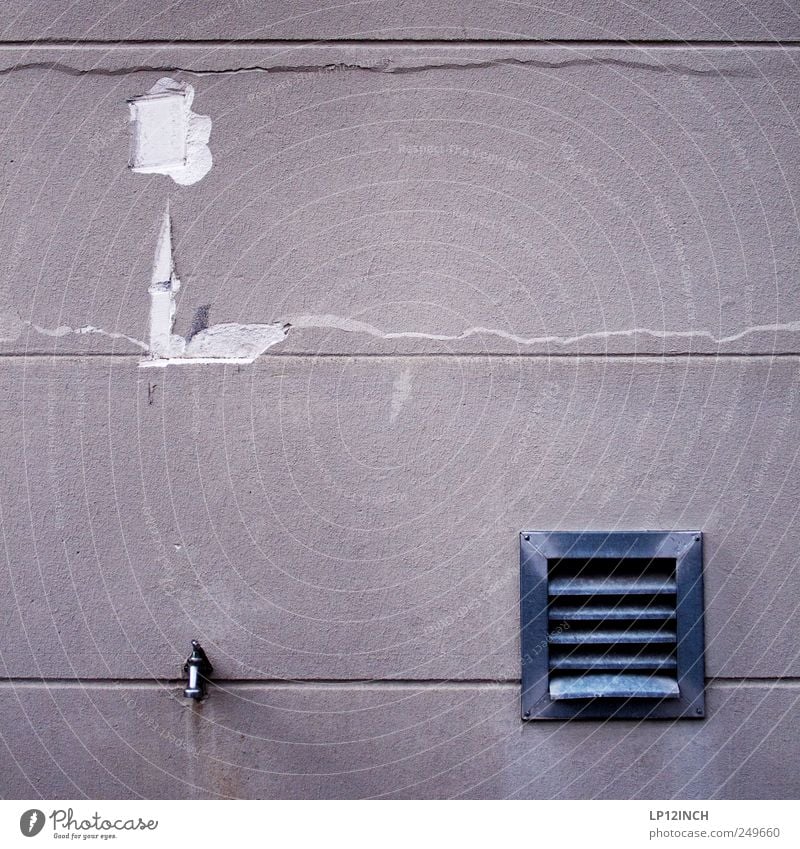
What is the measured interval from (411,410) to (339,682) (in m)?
0.73

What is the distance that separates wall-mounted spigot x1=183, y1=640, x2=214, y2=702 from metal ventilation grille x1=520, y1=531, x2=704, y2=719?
0.81 meters

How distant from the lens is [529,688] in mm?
1790

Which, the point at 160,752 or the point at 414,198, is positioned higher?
the point at 414,198

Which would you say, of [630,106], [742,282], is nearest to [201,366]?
[630,106]

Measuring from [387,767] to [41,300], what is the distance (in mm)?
1505

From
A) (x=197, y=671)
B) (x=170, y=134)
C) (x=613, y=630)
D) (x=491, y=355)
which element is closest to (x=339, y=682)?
(x=197, y=671)

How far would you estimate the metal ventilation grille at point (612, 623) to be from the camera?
1801mm

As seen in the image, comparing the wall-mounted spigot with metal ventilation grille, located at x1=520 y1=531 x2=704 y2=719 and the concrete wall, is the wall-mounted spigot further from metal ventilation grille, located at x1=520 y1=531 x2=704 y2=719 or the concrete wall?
metal ventilation grille, located at x1=520 y1=531 x2=704 y2=719

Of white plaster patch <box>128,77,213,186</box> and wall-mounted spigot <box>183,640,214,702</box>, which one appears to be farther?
white plaster patch <box>128,77,213,186</box>

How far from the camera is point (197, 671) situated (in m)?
1.73

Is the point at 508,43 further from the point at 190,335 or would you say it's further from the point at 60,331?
the point at 60,331

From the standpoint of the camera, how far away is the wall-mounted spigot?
1.70m

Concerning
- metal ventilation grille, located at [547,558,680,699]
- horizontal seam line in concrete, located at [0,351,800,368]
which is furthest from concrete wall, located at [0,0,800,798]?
metal ventilation grille, located at [547,558,680,699]
